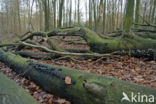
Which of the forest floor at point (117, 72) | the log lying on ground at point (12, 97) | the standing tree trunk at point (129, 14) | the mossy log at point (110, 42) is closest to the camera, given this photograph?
the log lying on ground at point (12, 97)

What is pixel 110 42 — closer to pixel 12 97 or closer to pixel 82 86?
pixel 82 86

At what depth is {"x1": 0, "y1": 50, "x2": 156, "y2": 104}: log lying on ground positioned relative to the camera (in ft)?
5.31

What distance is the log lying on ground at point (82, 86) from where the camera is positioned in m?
1.62

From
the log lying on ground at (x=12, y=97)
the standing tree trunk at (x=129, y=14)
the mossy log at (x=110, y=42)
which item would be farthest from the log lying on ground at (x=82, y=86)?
the standing tree trunk at (x=129, y=14)

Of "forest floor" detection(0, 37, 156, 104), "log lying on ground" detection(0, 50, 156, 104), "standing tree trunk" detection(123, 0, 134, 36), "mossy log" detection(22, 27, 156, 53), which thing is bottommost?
"forest floor" detection(0, 37, 156, 104)

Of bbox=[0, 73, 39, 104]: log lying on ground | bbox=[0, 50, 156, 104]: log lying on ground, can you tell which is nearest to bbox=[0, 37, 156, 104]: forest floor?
bbox=[0, 50, 156, 104]: log lying on ground

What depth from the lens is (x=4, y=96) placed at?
1.61 m

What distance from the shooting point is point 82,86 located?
193cm

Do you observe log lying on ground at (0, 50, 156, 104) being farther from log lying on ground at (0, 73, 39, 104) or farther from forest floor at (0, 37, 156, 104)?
log lying on ground at (0, 73, 39, 104)

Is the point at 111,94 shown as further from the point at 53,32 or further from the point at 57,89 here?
the point at 53,32

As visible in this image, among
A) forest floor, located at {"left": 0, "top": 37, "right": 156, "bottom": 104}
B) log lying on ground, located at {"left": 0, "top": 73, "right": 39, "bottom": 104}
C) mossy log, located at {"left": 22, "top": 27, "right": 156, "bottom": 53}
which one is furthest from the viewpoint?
mossy log, located at {"left": 22, "top": 27, "right": 156, "bottom": 53}

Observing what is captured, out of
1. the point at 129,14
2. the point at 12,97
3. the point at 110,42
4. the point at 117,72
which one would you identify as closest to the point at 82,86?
the point at 12,97

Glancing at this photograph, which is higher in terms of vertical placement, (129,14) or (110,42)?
(129,14)

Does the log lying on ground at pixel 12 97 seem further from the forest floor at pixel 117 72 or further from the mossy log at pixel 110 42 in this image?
the mossy log at pixel 110 42
